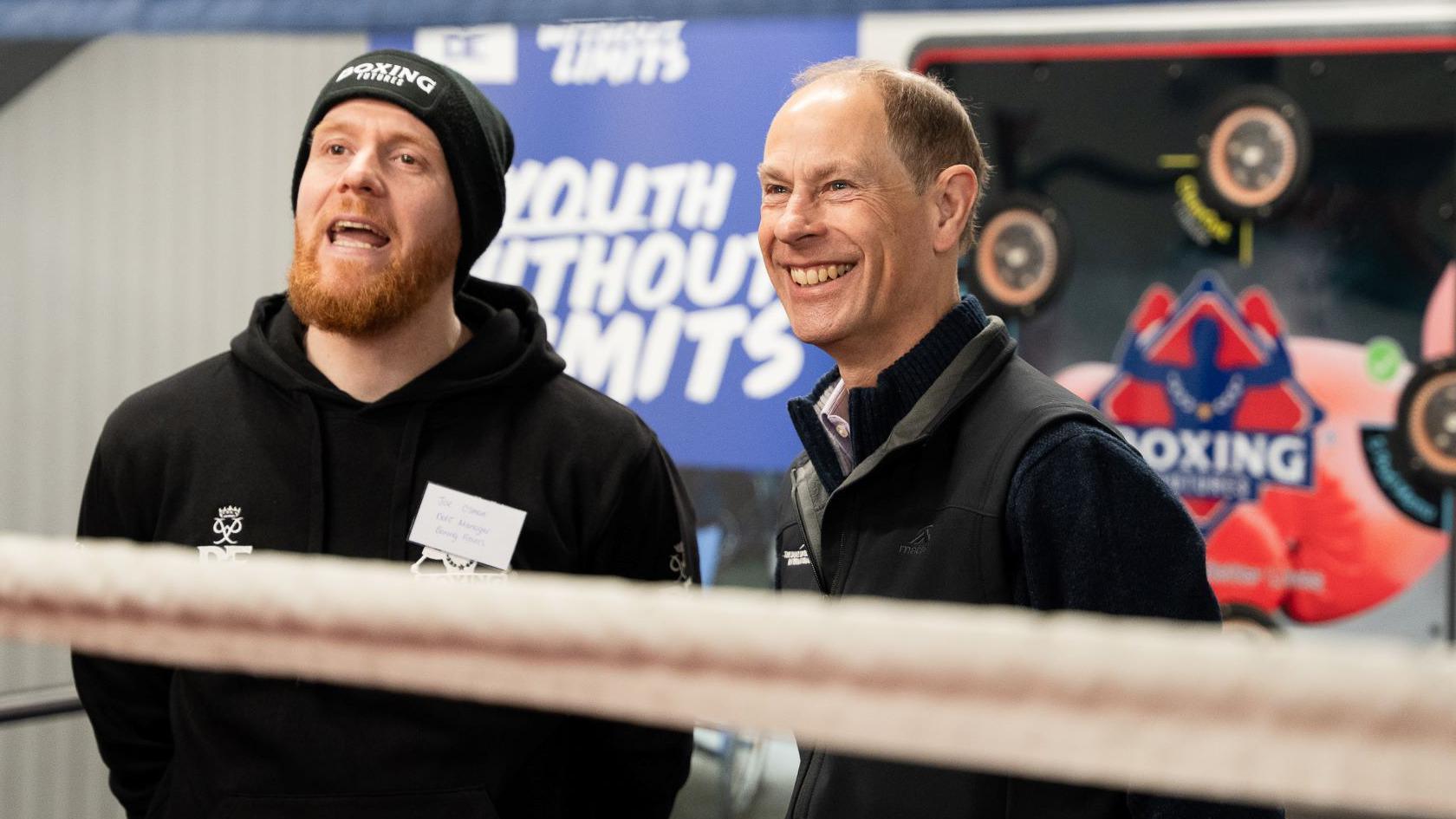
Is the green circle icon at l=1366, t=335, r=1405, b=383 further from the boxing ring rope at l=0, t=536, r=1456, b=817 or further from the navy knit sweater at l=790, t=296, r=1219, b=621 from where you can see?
the boxing ring rope at l=0, t=536, r=1456, b=817

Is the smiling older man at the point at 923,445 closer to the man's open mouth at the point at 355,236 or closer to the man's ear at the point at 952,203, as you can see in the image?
the man's ear at the point at 952,203

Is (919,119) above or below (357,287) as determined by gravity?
above

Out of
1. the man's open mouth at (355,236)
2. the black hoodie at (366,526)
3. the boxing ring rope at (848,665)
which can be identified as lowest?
the black hoodie at (366,526)

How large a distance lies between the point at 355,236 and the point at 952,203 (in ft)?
2.41

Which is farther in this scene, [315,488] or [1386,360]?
[1386,360]

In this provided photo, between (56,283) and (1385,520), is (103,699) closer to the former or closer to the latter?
(56,283)

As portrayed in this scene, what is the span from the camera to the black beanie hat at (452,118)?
1753mm

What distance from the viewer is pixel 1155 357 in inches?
103

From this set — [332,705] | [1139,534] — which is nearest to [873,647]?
[1139,534]

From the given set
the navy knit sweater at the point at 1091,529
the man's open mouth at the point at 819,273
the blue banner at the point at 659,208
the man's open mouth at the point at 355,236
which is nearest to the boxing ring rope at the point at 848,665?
the navy knit sweater at the point at 1091,529

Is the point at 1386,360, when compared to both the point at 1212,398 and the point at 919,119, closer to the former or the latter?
the point at 1212,398

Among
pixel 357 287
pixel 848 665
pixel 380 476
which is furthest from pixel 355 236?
pixel 848 665

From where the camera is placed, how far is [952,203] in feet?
4.91

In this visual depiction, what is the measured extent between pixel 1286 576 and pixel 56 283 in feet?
8.44
